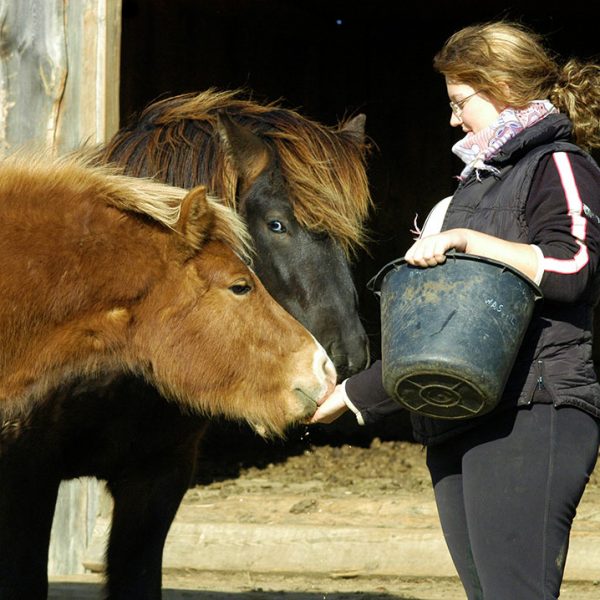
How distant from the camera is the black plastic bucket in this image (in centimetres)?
268

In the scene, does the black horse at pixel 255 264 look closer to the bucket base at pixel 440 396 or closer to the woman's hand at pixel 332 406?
the woman's hand at pixel 332 406

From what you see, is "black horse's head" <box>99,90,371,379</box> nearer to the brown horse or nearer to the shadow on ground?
the brown horse

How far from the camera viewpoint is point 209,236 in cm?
337

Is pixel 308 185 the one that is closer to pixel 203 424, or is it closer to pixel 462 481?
pixel 203 424

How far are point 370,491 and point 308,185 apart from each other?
3.31 m

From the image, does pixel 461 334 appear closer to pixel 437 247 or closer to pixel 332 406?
pixel 437 247

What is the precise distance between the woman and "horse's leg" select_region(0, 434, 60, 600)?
1.34m

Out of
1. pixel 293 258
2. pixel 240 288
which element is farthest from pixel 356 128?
pixel 240 288

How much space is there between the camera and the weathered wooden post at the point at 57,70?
538cm

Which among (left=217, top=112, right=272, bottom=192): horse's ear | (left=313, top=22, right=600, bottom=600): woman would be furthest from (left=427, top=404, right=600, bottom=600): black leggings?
(left=217, top=112, right=272, bottom=192): horse's ear

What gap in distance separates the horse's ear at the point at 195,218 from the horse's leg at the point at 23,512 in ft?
3.07

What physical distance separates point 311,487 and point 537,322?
14.7 feet

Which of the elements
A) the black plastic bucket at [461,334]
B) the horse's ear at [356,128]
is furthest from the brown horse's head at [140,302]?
the horse's ear at [356,128]

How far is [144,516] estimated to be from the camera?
4094 mm
